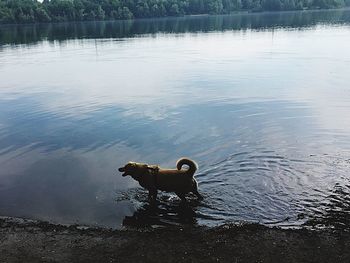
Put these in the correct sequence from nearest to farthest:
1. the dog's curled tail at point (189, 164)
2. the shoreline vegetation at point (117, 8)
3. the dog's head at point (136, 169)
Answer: the dog's curled tail at point (189, 164) < the dog's head at point (136, 169) < the shoreline vegetation at point (117, 8)

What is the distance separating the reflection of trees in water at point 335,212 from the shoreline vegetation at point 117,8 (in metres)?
173

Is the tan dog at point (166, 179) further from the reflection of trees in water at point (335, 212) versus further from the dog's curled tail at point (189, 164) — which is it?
the reflection of trees in water at point (335, 212)

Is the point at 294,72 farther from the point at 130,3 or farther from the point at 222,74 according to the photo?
the point at 130,3

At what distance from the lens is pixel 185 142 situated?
56.6ft

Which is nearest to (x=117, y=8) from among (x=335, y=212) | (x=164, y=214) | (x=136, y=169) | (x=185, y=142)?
(x=185, y=142)

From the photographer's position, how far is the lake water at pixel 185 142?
36.5ft

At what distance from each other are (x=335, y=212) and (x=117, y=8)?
187m

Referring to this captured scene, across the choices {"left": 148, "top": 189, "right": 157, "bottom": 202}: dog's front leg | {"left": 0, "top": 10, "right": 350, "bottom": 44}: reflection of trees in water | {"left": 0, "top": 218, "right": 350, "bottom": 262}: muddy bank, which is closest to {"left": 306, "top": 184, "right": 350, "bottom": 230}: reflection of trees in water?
{"left": 0, "top": 218, "right": 350, "bottom": 262}: muddy bank

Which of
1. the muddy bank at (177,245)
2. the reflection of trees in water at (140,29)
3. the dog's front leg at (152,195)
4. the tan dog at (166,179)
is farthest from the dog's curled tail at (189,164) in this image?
the reflection of trees in water at (140,29)

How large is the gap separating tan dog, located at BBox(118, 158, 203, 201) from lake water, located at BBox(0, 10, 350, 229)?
1.70 feet

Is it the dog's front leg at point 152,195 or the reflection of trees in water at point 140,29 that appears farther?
the reflection of trees in water at point 140,29

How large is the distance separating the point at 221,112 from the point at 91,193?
11654mm

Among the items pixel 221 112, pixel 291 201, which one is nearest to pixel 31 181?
pixel 291 201

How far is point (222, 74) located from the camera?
3597cm
